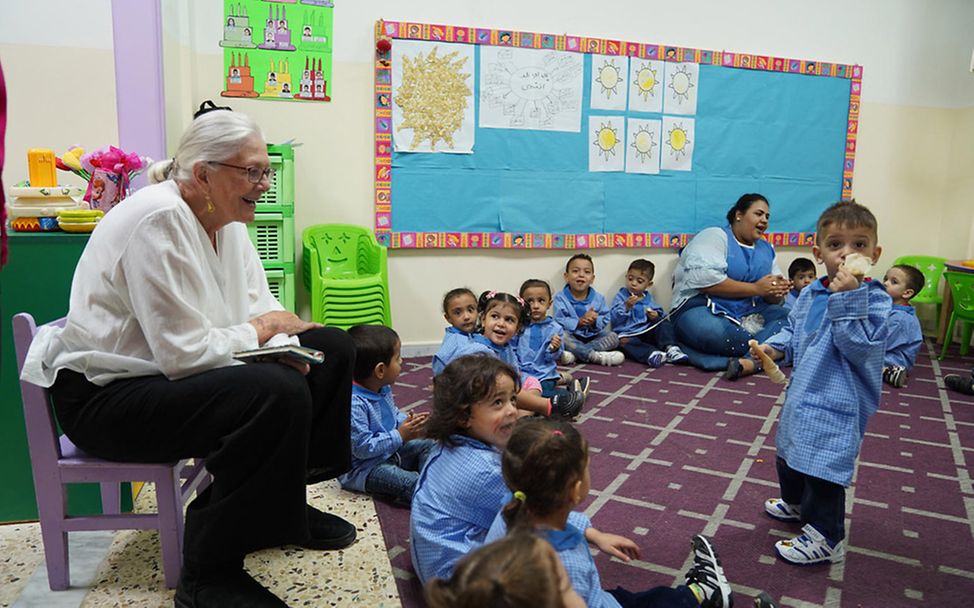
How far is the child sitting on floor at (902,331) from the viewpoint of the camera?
154 inches

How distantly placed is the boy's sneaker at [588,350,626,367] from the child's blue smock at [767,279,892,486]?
2286mm

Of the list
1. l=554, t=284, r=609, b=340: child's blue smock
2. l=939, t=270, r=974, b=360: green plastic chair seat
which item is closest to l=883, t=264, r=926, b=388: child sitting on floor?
l=939, t=270, r=974, b=360: green plastic chair seat

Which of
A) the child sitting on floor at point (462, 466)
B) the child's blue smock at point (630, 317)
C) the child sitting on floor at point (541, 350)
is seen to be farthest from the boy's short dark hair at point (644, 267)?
the child sitting on floor at point (462, 466)

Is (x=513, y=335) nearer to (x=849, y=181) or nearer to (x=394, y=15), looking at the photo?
(x=394, y=15)

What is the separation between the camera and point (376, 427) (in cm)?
232

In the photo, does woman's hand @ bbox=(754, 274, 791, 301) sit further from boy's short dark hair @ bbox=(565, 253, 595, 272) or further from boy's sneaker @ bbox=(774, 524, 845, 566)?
boy's sneaker @ bbox=(774, 524, 845, 566)

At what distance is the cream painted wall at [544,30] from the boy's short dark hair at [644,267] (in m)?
0.16

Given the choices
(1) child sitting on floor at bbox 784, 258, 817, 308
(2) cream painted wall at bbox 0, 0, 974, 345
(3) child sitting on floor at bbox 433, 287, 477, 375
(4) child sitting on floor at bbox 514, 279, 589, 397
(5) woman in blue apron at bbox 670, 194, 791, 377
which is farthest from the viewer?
(1) child sitting on floor at bbox 784, 258, 817, 308

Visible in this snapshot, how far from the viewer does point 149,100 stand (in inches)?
114

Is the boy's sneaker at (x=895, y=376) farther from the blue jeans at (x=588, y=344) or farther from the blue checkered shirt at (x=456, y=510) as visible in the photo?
the blue checkered shirt at (x=456, y=510)

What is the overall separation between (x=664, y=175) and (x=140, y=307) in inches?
155

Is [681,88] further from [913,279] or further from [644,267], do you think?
[913,279]

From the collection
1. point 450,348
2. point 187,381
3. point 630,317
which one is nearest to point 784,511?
point 450,348

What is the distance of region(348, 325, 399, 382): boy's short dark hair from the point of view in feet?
7.48
